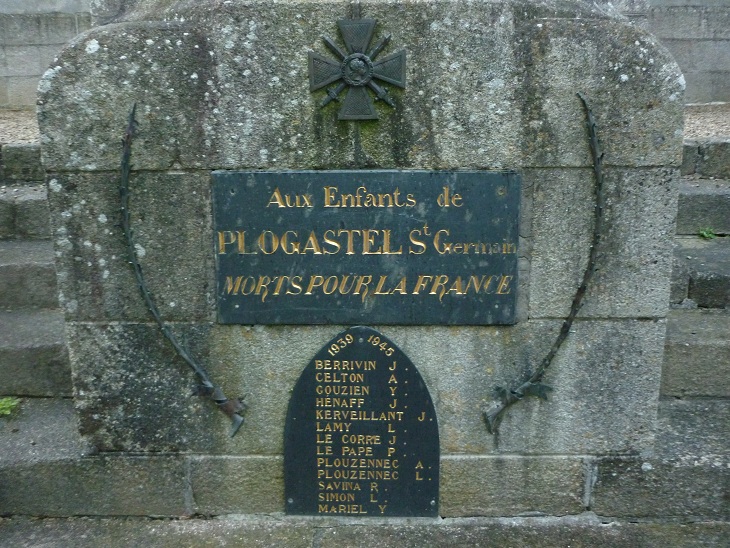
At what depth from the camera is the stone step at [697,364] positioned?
129 inches

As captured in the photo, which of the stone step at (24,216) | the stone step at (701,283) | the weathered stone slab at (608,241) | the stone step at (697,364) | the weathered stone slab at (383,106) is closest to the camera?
the weathered stone slab at (383,106)

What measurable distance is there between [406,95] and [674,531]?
2.17 meters

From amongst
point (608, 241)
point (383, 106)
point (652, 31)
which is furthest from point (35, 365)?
point (652, 31)

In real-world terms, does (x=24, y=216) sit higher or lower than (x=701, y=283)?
higher

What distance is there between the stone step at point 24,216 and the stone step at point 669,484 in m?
3.50

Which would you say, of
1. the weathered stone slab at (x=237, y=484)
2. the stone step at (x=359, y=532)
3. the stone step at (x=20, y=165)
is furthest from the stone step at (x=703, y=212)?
the stone step at (x=20, y=165)

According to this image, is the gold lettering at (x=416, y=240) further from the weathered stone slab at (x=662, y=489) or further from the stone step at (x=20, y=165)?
the stone step at (x=20, y=165)

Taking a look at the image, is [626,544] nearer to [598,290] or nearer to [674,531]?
[674,531]

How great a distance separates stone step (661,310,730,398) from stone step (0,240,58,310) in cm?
327

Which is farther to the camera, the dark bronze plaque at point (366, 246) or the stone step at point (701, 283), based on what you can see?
the stone step at point (701, 283)

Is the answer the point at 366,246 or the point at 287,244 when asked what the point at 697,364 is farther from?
the point at 287,244

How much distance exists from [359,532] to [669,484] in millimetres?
1362

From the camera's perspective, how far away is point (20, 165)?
15.2 ft

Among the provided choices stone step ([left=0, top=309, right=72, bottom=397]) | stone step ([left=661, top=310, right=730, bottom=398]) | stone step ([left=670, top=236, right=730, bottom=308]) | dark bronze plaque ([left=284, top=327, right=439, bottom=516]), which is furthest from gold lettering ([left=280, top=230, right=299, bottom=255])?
stone step ([left=670, top=236, right=730, bottom=308])
